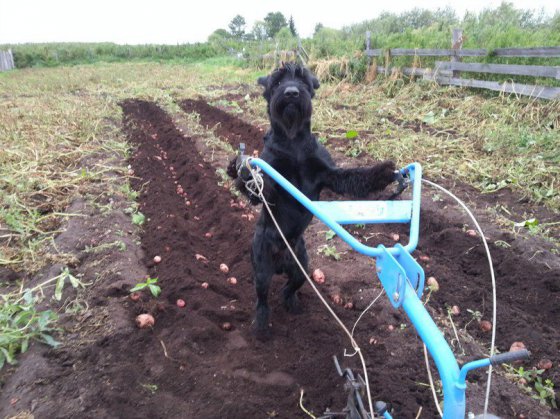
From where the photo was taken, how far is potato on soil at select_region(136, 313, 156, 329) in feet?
10.0

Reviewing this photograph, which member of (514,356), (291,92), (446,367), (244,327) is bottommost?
(244,327)

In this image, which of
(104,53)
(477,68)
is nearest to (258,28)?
(104,53)

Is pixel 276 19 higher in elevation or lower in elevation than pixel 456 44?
higher

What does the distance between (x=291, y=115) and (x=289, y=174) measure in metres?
0.40

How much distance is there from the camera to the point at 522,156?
21.0 feet

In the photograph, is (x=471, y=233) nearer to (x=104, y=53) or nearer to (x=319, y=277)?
(x=319, y=277)

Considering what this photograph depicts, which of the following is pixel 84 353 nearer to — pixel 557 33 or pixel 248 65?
pixel 557 33

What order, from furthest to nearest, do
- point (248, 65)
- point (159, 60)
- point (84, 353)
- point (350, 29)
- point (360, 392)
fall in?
1. point (159, 60)
2. point (350, 29)
3. point (248, 65)
4. point (84, 353)
5. point (360, 392)

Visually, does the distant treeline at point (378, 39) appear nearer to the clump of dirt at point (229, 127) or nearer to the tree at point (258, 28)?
the tree at point (258, 28)

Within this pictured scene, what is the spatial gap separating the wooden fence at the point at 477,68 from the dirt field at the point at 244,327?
4.48 meters

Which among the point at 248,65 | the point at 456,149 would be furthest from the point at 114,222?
the point at 248,65

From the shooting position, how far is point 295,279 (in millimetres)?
3125

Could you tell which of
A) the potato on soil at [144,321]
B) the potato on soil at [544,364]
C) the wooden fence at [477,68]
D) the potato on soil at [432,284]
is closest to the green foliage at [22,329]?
the potato on soil at [144,321]

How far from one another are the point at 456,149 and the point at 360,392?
20.6 feet
